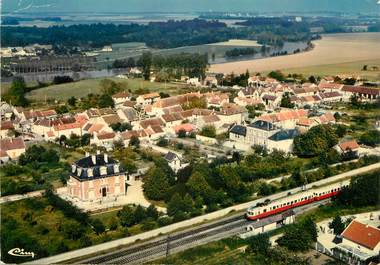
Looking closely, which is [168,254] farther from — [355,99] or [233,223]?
[355,99]

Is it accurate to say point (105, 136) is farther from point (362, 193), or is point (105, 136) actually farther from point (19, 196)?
point (362, 193)

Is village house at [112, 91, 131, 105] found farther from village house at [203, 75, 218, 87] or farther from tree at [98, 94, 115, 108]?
village house at [203, 75, 218, 87]

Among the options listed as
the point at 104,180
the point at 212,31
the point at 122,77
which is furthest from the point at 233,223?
the point at 212,31

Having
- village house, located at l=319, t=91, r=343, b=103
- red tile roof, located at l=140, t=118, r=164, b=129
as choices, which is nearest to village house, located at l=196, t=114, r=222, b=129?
red tile roof, located at l=140, t=118, r=164, b=129

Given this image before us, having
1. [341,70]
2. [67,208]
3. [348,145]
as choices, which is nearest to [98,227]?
[67,208]

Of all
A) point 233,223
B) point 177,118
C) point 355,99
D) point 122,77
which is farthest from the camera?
→ point 122,77
